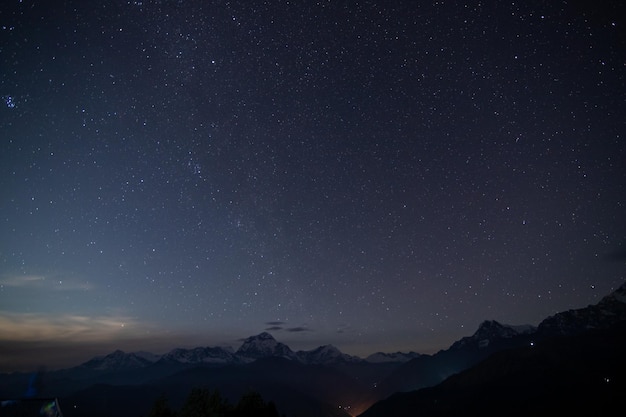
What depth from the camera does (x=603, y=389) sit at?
199 metres

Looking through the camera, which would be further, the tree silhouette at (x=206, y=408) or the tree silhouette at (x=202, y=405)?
the tree silhouette at (x=202, y=405)

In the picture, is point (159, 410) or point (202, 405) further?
point (202, 405)

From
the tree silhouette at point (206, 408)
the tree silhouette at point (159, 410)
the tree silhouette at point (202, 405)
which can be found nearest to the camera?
the tree silhouette at point (159, 410)

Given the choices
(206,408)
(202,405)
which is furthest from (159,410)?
(206,408)

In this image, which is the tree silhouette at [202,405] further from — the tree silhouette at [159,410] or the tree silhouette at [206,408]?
the tree silhouette at [159,410]

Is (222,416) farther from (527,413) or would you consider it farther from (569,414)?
(527,413)

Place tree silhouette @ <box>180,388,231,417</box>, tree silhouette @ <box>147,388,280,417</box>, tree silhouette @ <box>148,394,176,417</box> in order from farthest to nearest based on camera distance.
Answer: tree silhouette @ <box>180,388,231,417</box> → tree silhouette @ <box>147,388,280,417</box> → tree silhouette @ <box>148,394,176,417</box>

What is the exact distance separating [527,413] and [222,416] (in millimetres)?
227494

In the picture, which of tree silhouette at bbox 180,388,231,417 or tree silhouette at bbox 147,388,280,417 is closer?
tree silhouette at bbox 147,388,280,417

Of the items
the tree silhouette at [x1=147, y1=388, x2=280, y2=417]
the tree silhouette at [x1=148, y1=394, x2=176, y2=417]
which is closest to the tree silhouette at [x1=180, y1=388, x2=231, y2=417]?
the tree silhouette at [x1=147, y1=388, x2=280, y2=417]

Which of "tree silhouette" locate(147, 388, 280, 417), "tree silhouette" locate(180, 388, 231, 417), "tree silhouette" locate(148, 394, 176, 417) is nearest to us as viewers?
"tree silhouette" locate(148, 394, 176, 417)

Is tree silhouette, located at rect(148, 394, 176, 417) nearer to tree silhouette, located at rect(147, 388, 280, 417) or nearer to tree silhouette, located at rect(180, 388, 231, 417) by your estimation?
tree silhouette, located at rect(147, 388, 280, 417)

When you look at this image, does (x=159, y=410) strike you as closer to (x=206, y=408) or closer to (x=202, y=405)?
(x=202, y=405)

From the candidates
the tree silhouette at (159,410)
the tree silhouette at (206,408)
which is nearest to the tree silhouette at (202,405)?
the tree silhouette at (206,408)
